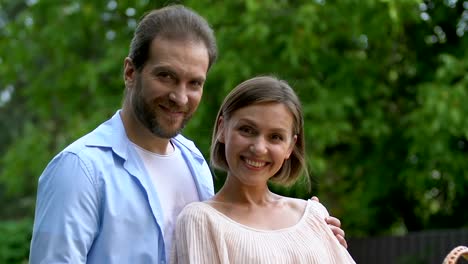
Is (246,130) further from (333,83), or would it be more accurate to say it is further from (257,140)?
(333,83)

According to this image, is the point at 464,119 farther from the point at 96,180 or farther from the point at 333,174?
the point at 96,180

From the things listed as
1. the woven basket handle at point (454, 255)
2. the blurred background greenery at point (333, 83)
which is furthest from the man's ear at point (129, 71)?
the blurred background greenery at point (333, 83)

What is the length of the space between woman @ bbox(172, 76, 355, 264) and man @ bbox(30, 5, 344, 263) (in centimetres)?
13

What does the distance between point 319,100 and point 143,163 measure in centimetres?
657

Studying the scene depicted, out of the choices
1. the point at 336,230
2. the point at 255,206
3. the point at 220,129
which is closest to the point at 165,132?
the point at 220,129

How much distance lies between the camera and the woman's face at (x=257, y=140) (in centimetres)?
306

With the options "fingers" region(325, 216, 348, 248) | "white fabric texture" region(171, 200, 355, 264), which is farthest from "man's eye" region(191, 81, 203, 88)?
"fingers" region(325, 216, 348, 248)

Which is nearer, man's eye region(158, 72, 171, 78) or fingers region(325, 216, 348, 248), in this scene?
man's eye region(158, 72, 171, 78)

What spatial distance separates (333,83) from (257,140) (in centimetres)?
717

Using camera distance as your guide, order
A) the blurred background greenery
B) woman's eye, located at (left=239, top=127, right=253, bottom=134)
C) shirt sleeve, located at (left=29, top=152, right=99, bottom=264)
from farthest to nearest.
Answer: the blurred background greenery → woman's eye, located at (left=239, top=127, right=253, bottom=134) → shirt sleeve, located at (left=29, top=152, right=99, bottom=264)

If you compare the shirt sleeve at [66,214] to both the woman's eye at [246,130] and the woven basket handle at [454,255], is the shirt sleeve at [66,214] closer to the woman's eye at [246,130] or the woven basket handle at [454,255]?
the woman's eye at [246,130]

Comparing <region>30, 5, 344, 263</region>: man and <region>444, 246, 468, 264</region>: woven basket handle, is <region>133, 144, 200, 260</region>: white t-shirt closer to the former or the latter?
<region>30, 5, 344, 263</region>: man

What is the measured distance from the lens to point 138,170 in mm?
3141

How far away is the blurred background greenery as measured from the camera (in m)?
9.42
